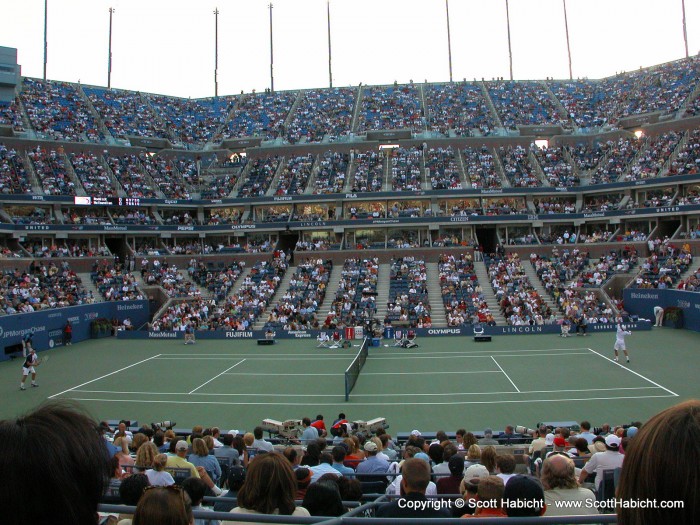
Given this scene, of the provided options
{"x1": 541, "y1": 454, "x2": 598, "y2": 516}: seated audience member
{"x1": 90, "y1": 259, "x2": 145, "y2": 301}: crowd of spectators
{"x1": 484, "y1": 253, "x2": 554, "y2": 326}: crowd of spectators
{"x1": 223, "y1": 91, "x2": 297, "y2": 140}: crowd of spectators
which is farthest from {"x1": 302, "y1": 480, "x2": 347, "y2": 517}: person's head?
{"x1": 223, "y1": 91, "x2": 297, "y2": 140}: crowd of spectators

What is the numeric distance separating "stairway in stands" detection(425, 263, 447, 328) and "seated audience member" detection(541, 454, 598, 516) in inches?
1288

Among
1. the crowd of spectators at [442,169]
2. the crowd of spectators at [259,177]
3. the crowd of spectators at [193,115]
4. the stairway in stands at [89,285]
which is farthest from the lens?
the crowd of spectators at [193,115]

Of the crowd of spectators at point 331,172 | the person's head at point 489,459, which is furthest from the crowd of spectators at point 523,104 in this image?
the person's head at point 489,459

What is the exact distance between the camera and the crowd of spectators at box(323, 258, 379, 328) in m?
39.9

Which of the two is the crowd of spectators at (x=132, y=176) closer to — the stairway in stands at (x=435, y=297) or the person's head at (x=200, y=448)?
the stairway in stands at (x=435, y=297)

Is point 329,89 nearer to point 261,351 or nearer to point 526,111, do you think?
point 526,111

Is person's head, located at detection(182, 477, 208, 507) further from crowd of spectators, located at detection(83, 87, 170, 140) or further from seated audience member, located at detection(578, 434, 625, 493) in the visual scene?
crowd of spectators, located at detection(83, 87, 170, 140)

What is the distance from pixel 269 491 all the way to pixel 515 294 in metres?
40.0

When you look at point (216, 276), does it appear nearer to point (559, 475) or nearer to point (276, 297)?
point (276, 297)

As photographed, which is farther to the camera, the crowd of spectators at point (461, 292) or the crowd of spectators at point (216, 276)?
the crowd of spectators at point (216, 276)

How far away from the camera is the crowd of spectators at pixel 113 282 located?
44.2 m

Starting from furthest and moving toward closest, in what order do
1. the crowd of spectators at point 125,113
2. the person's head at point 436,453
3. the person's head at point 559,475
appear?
1. the crowd of spectators at point 125,113
2. the person's head at point 436,453
3. the person's head at point 559,475

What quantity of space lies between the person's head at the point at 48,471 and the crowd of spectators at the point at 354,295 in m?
36.7

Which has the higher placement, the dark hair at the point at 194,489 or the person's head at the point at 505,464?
the dark hair at the point at 194,489
